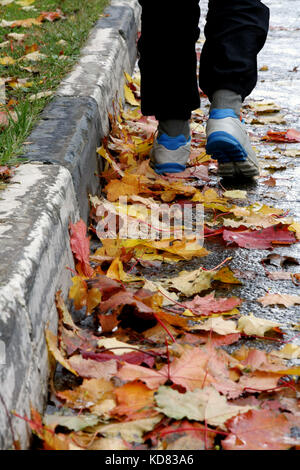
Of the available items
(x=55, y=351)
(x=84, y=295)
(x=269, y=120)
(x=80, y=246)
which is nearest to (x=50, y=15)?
(x=269, y=120)

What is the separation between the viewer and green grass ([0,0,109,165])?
2090 mm

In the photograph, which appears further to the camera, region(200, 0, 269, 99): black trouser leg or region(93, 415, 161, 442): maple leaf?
region(200, 0, 269, 99): black trouser leg

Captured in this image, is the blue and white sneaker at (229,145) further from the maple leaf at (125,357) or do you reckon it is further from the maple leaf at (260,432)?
the maple leaf at (260,432)

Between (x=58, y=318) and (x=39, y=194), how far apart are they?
0.34 meters

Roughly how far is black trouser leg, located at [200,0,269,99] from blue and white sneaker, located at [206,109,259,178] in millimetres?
132

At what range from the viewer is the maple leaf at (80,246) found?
1.73 meters

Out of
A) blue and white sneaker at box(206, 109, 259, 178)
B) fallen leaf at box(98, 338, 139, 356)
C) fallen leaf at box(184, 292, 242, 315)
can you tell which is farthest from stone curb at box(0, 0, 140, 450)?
blue and white sneaker at box(206, 109, 259, 178)

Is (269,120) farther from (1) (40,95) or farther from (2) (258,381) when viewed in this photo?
(2) (258,381)

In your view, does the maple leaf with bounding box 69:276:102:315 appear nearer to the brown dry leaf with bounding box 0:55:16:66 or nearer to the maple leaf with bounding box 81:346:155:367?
the maple leaf with bounding box 81:346:155:367

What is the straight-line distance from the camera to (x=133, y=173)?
2.60 metres

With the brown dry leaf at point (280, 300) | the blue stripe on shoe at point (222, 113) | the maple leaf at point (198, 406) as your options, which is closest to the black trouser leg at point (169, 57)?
the blue stripe on shoe at point (222, 113)

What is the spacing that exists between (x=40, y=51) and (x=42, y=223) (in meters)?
1.83

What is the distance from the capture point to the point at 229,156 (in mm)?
2455

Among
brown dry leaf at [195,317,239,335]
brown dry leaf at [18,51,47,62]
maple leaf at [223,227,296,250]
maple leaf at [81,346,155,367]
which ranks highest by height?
brown dry leaf at [18,51,47,62]
